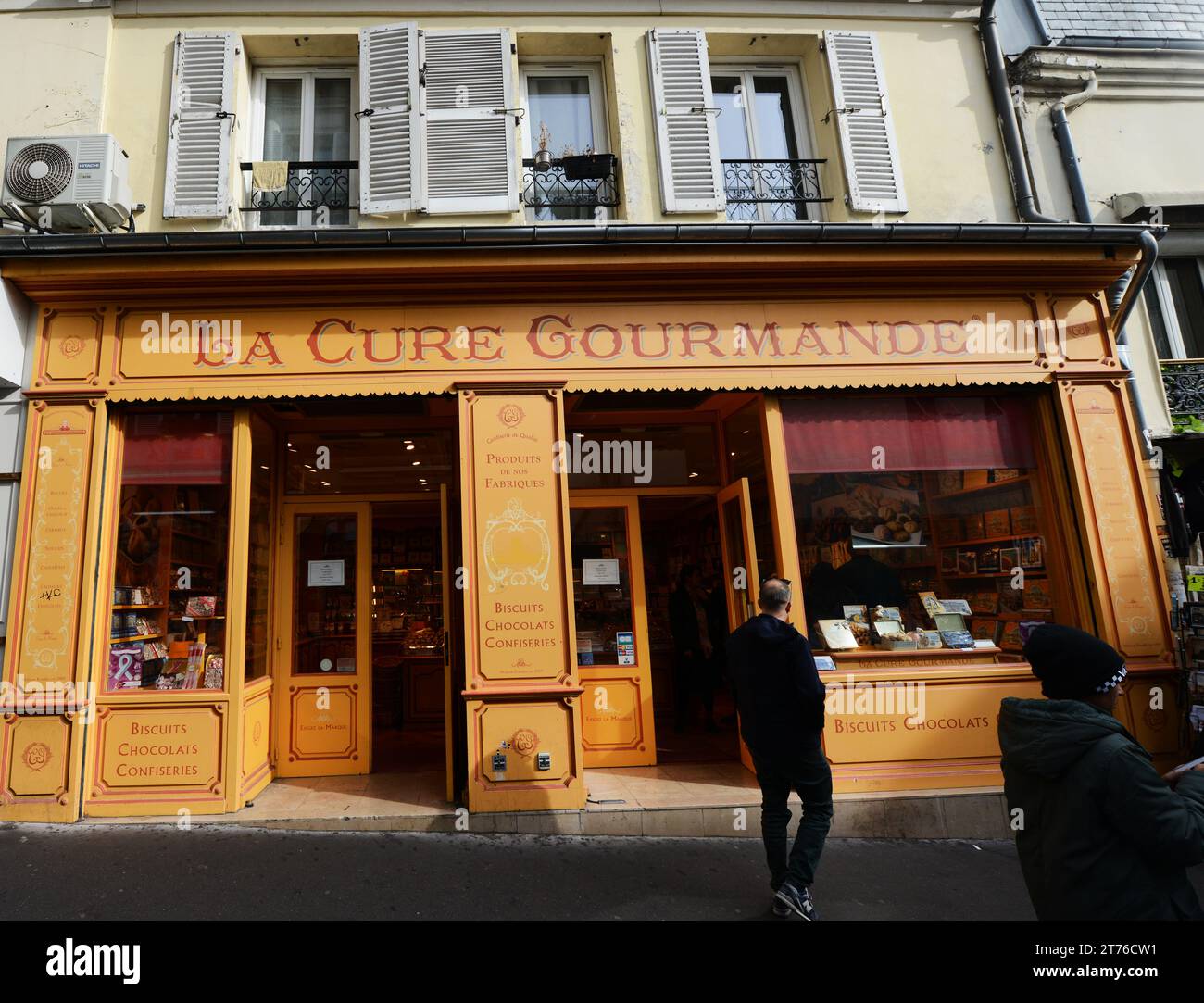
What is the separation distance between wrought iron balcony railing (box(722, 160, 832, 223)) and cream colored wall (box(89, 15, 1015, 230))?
0.68ft

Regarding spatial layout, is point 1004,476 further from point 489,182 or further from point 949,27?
point 489,182

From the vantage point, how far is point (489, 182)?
5992mm

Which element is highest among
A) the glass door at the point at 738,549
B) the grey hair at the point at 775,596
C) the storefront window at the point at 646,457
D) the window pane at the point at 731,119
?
the window pane at the point at 731,119

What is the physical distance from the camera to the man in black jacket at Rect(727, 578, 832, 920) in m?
3.56

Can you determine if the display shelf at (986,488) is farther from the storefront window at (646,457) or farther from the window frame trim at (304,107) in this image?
the window frame trim at (304,107)

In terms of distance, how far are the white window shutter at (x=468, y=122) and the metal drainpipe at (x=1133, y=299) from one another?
5.57 m

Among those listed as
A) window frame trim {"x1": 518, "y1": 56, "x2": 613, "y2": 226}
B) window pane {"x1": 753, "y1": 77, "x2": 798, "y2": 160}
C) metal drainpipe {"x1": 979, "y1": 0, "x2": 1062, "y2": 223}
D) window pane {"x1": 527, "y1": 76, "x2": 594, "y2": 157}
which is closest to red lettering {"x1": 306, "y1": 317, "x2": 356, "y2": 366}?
window frame trim {"x1": 518, "y1": 56, "x2": 613, "y2": 226}

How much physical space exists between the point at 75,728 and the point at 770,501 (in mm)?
5690

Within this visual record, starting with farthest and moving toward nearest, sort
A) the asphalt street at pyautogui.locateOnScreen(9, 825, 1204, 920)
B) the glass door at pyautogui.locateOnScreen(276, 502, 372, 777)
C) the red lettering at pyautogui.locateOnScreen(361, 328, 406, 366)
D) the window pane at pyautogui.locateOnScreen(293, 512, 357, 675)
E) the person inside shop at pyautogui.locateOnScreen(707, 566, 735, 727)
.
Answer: the person inside shop at pyautogui.locateOnScreen(707, 566, 735, 727) < the window pane at pyautogui.locateOnScreen(293, 512, 357, 675) < the glass door at pyautogui.locateOnScreen(276, 502, 372, 777) < the red lettering at pyautogui.locateOnScreen(361, 328, 406, 366) < the asphalt street at pyautogui.locateOnScreen(9, 825, 1204, 920)

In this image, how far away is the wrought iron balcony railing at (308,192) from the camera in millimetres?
6055

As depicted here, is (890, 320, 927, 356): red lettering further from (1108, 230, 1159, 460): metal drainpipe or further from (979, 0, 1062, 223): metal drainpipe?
(1108, 230, 1159, 460): metal drainpipe

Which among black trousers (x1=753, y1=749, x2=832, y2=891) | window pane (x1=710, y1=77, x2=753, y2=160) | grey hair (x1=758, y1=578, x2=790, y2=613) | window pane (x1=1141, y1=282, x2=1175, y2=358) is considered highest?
window pane (x1=710, y1=77, x2=753, y2=160)

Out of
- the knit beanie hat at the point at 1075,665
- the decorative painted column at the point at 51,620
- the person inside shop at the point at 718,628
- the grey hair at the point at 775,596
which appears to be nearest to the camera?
the knit beanie hat at the point at 1075,665

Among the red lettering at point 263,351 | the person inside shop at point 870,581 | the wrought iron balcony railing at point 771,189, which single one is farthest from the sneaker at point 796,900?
the wrought iron balcony railing at point 771,189
